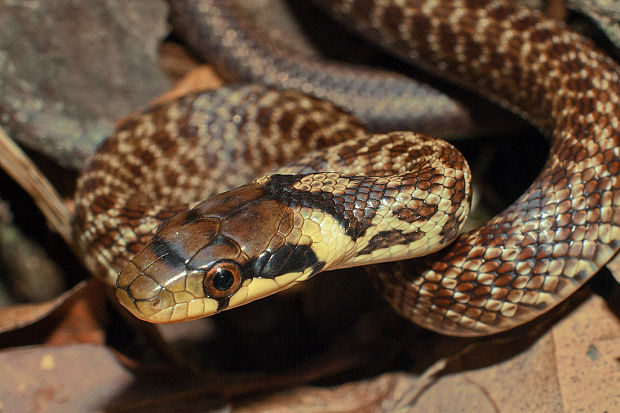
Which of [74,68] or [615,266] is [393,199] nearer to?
[615,266]

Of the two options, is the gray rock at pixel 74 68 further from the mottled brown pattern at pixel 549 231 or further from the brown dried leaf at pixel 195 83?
the mottled brown pattern at pixel 549 231

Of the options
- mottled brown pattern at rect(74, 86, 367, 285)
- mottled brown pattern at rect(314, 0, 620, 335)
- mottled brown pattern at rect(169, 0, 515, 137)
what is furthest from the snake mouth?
mottled brown pattern at rect(169, 0, 515, 137)

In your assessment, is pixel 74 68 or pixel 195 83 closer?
pixel 74 68

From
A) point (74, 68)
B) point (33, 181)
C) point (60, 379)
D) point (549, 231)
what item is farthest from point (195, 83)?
point (549, 231)

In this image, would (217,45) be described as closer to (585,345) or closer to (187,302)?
(187,302)

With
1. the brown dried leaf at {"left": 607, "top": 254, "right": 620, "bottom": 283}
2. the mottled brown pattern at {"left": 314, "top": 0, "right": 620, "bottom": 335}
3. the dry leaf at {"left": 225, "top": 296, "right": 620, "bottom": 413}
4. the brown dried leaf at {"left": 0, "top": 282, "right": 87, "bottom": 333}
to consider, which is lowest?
the dry leaf at {"left": 225, "top": 296, "right": 620, "bottom": 413}

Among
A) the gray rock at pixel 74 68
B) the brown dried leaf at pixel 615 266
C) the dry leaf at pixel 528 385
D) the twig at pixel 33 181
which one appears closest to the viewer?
the dry leaf at pixel 528 385

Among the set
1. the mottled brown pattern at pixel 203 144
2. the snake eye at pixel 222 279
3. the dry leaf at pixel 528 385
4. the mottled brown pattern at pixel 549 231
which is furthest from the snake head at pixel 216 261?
the mottled brown pattern at pixel 203 144

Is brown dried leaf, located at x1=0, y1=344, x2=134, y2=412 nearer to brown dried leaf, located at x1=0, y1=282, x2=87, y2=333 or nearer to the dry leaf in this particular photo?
brown dried leaf, located at x1=0, y1=282, x2=87, y2=333

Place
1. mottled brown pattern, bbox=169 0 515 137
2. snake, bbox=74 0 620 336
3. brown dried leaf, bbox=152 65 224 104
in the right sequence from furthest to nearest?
brown dried leaf, bbox=152 65 224 104 < mottled brown pattern, bbox=169 0 515 137 < snake, bbox=74 0 620 336
